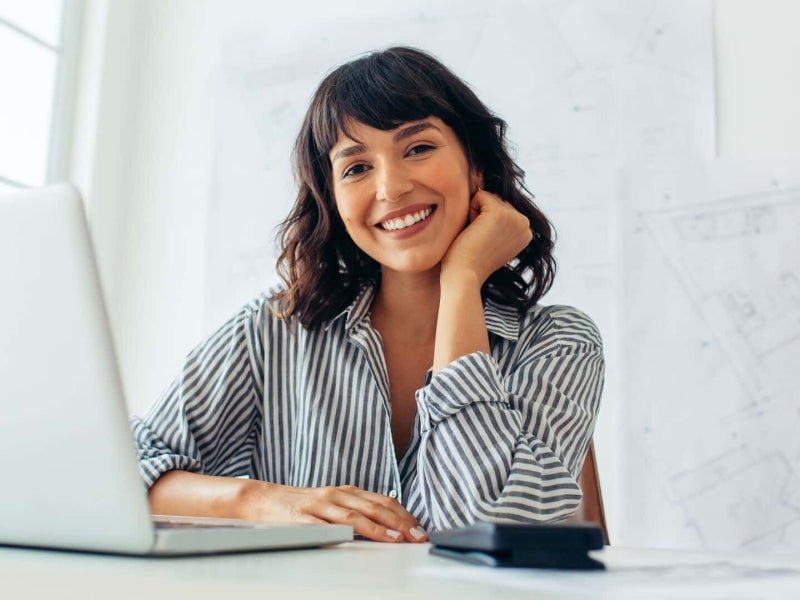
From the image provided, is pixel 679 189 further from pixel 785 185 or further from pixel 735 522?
pixel 735 522

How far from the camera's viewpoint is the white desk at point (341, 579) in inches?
12.9

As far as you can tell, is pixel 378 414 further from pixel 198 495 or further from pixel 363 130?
pixel 363 130

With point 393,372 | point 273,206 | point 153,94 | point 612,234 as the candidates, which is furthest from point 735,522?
point 153,94

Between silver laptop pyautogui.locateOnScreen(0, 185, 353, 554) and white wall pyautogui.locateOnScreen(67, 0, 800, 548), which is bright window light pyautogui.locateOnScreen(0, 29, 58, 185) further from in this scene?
silver laptop pyautogui.locateOnScreen(0, 185, 353, 554)

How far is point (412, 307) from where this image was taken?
147 cm

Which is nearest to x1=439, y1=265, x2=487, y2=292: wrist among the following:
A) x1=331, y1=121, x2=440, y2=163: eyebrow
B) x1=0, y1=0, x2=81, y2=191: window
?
x1=331, y1=121, x2=440, y2=163: eyebrow

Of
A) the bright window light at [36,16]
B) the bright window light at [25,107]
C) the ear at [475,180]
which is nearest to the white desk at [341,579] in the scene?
the ear at [475,180]

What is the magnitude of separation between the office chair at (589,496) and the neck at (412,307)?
0.32 metres

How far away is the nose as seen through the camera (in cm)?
137

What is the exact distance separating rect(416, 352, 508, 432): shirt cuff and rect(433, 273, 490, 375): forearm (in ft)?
0.15

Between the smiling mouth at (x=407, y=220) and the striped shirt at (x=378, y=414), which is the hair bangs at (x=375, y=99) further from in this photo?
the striped shirt at (x=378, y=414)

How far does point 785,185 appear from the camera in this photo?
186 cm

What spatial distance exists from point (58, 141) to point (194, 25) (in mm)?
535

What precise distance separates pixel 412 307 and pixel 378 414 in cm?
23
